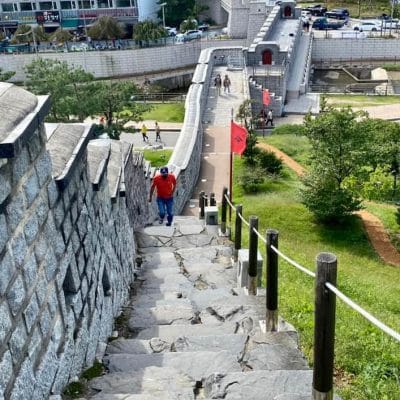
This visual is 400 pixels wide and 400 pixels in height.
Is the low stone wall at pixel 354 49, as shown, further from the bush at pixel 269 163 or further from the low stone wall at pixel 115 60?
the bush at pixel 269 163

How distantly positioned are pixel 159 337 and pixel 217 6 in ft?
175

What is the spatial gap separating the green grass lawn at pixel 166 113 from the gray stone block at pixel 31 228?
26.3m

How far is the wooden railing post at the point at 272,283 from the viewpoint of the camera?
5117mm

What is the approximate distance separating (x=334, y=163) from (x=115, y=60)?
29636mm

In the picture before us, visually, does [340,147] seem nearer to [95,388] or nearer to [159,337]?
[159,337]

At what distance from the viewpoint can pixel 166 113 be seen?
3092 centimetres

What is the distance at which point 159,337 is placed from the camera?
18.5ft

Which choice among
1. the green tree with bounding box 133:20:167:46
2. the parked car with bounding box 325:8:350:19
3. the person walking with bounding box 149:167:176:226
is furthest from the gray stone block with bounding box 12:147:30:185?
the parked car with bounding box 325:8:350:19

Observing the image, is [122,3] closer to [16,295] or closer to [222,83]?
[222,83]

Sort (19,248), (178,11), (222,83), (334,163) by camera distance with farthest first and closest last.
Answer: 1. (178,11)
2. (222,83)
3. (334,163)
4. (19,248)

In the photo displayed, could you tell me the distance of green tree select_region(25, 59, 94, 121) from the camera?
23.4m

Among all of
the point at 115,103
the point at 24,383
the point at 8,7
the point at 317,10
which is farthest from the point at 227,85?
the point at 317,10

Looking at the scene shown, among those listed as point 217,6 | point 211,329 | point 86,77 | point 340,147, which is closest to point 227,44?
point 217,6

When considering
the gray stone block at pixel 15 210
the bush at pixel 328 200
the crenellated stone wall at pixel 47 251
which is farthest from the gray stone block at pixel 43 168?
the bush at pixel 328 200
